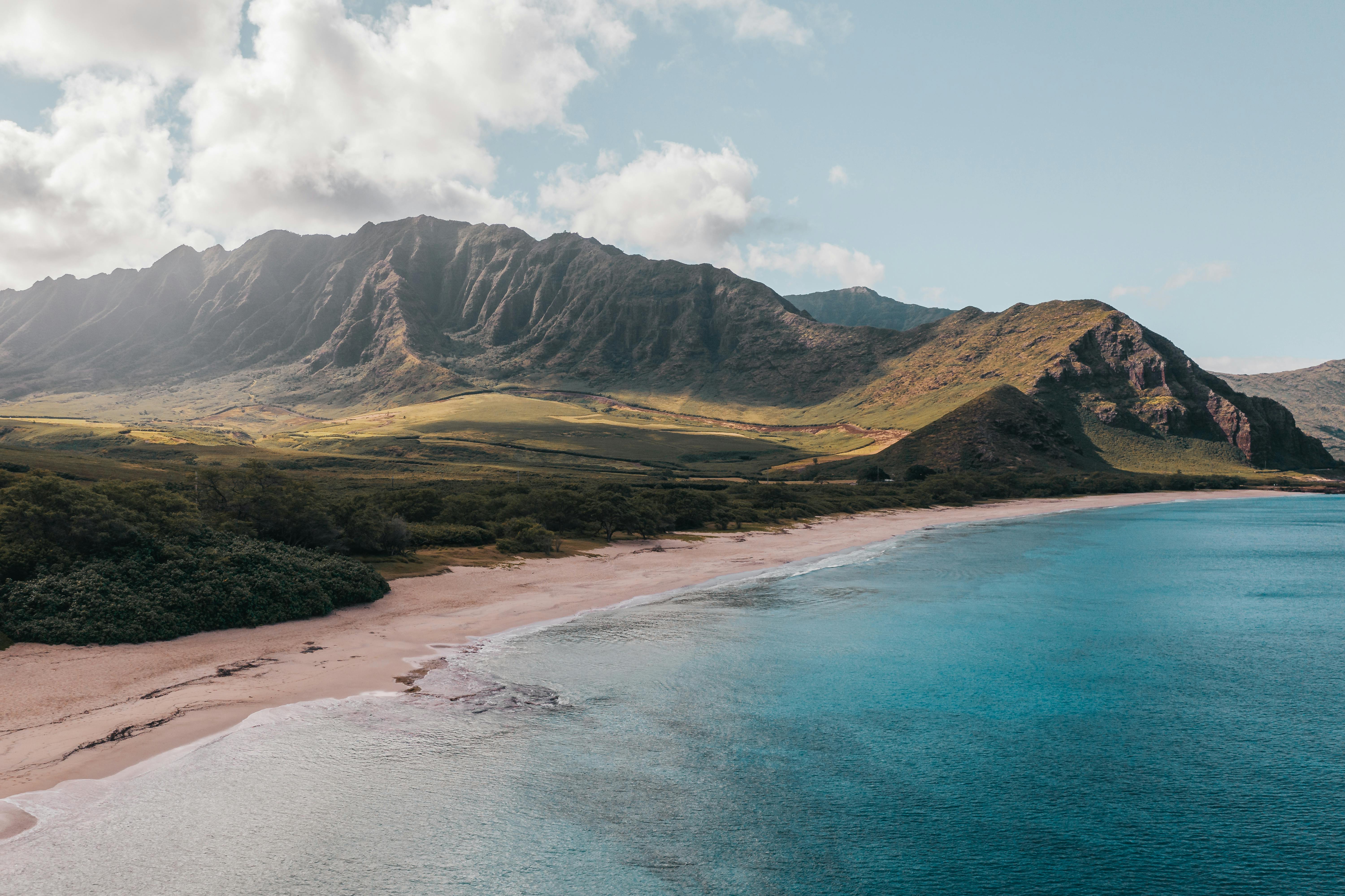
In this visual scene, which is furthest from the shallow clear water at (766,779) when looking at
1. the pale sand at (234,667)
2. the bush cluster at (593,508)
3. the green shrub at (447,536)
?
the bush cluster at (593,508)

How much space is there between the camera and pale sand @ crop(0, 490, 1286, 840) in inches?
781

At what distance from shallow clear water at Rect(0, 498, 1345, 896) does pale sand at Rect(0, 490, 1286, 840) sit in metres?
1.71

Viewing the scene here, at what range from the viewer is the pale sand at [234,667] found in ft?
65.1

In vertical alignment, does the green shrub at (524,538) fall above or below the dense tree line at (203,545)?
below

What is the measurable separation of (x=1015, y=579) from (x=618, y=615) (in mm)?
36082

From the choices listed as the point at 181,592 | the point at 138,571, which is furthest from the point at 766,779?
the point at 138,571

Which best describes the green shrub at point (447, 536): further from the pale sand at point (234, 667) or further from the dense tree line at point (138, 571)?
the dense tree line at point (138, 571)

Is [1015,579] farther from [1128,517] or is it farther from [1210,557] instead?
[1128,517]

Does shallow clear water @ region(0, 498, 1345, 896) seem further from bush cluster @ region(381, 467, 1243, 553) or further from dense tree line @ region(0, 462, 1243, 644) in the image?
bush cluster @ region(381, 467, 1243, 553)

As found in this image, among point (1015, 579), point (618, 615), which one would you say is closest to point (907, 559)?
point (1015, 579)

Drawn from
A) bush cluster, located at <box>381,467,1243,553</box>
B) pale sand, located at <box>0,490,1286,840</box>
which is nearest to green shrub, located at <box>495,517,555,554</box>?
bush cluster, located at <box>381,467,1243,553</box>

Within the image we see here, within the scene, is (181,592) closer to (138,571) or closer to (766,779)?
(138,571)

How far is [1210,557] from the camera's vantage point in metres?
75.6

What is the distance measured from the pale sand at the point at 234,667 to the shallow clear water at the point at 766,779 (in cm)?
171
